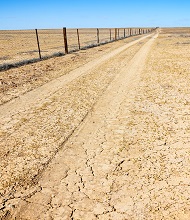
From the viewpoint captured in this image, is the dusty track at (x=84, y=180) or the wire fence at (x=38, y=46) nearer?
the dusty track at (x=84, y=180)

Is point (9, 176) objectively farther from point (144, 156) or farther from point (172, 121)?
point (172, 121)

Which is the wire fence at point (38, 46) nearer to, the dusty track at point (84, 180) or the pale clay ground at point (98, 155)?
the pale clay ground at point (98, 155)

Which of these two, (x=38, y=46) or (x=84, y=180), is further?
(x=38, y=46)

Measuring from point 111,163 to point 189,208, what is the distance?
41.4 inches

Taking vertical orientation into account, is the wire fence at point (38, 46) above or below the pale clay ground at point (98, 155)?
above

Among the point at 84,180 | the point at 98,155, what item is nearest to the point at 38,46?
the point at 98,155

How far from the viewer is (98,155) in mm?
3004

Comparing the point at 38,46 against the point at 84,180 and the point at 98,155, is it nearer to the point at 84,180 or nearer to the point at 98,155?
the point at 98,155

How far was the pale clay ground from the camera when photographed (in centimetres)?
214

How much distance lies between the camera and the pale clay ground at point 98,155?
84.4 inches

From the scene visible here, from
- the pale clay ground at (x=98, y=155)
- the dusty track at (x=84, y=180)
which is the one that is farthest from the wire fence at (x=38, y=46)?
the dusty track at (x=84, y=180)

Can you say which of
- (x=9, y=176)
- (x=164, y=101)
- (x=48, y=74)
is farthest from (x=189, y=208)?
(x=48, y=74)

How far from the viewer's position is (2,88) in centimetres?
624

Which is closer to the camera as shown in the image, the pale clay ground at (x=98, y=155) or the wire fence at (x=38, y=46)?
the pale clay ground at (x=98, y=155)
